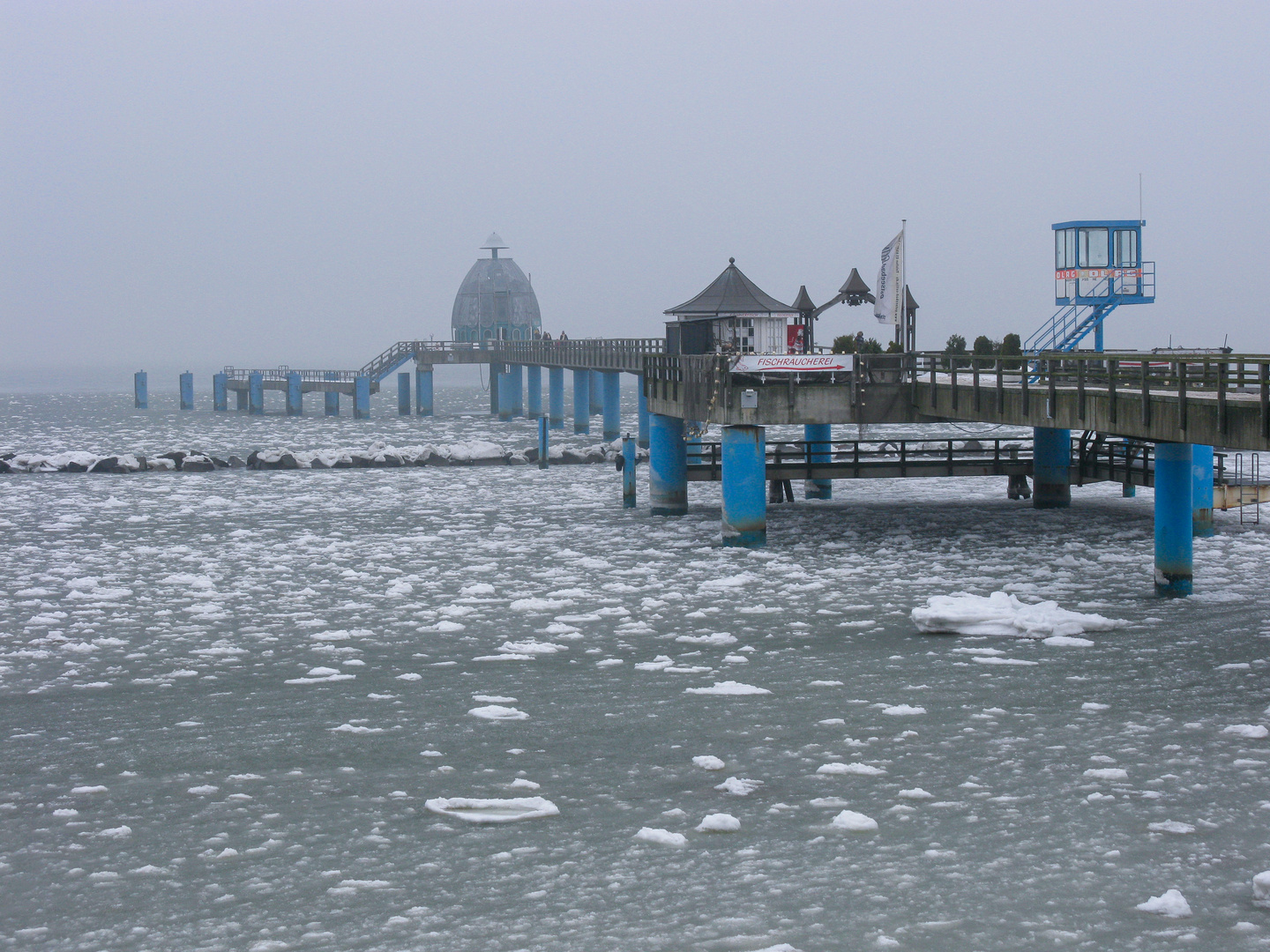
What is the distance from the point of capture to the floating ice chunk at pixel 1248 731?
14.9m

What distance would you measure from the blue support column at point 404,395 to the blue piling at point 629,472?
66.9 m

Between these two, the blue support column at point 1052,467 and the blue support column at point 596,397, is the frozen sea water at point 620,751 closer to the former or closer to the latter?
the blue support column at point 1052,467

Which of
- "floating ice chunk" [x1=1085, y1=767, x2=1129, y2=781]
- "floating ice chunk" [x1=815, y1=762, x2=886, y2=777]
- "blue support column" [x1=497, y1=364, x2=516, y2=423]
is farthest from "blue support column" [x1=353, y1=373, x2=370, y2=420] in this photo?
"floating ice chunk" [x1=1085, y1=767, x2=1129, y2=781]

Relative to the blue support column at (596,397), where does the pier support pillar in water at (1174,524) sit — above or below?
below

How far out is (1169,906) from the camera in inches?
424

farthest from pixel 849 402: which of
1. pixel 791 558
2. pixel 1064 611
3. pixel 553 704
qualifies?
A: pixel 553 704

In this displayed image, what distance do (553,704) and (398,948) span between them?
6556 mm

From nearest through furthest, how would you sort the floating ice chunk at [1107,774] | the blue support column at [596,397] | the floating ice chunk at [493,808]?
the floating ice chunk at [493,808] → the floating ice chunk at [1107,774] → the blue support column at [596,397]

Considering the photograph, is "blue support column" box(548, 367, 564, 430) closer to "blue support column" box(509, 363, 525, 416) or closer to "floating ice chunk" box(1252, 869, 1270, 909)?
"blue support column" box(509, 363, 525, 416)

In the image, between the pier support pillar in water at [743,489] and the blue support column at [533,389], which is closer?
the pier support pillar in water at [743,489]

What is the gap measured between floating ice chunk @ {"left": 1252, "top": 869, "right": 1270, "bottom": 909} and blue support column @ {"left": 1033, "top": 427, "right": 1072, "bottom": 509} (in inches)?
1040

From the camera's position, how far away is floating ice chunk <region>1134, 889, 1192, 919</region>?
35.1 feet

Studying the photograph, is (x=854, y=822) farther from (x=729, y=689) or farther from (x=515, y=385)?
(x=515, y=385)

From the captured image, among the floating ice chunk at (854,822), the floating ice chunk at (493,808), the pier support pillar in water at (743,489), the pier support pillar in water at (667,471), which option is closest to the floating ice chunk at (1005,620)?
the floating ice chunk at (854,822)
